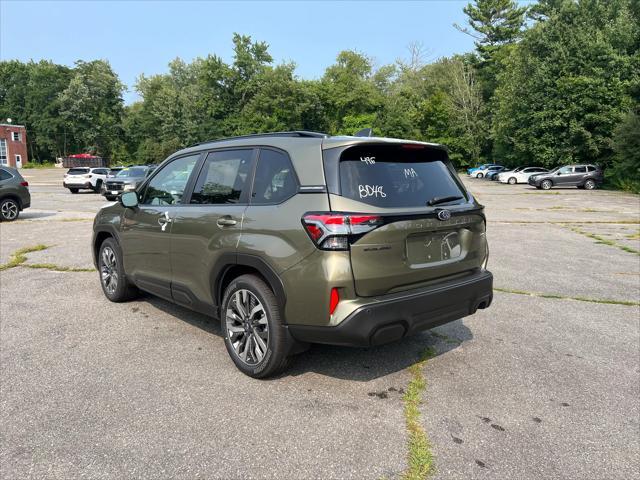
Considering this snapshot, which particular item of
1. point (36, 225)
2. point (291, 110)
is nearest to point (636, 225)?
point (36, 225)

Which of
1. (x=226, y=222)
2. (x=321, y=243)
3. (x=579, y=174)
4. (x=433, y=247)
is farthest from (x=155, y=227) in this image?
(x=579, y=174)

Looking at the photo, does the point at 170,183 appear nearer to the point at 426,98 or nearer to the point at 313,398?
the point at 313,398

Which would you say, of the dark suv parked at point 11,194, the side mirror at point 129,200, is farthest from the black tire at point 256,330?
the dark suv parked at point 11,194

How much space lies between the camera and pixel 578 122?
34.2 meters

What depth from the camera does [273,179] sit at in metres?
3.42

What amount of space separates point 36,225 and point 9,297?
25.8 feet

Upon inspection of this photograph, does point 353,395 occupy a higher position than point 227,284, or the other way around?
point 227,284

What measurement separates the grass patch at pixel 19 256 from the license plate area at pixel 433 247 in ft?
23.1

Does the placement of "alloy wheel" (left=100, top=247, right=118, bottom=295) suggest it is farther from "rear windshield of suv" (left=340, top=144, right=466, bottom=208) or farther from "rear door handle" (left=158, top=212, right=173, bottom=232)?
"rear windshield of suv" (left=340, top=144, right=466, bottom=208)

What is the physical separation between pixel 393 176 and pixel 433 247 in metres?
0.60

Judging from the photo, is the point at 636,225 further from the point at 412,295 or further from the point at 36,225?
the point at 36,225

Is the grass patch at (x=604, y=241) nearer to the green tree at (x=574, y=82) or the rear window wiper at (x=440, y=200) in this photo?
the rear window wiper at (x=440, y=200)

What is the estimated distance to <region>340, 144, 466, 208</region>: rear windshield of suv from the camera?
3.09m

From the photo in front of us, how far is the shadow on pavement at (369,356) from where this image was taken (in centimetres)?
365
